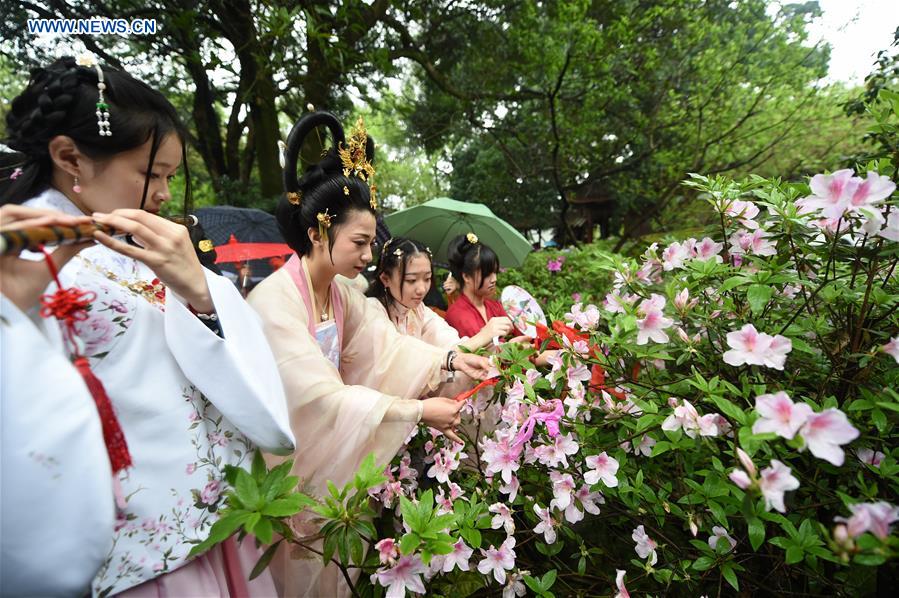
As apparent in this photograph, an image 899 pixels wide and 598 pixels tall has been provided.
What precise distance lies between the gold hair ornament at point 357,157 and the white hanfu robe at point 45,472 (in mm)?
1384

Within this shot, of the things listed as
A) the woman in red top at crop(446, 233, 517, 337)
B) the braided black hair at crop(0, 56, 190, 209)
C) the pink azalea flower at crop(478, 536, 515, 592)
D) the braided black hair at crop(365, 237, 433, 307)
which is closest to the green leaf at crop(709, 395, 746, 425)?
the pink azalea flower at crop(478, 536, 515, 592)

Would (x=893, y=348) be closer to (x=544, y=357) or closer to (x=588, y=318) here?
(x=588, y=318)

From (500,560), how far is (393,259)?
1.95m

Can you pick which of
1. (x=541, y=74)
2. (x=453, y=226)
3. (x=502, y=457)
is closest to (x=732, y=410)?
(x=502, y=457)

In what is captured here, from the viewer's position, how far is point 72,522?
0.71m

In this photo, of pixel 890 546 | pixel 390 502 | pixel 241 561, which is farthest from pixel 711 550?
pixel 241 561

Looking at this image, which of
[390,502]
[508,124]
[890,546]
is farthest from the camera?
[508,124]

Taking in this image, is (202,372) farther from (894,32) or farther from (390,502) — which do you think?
(894,32)

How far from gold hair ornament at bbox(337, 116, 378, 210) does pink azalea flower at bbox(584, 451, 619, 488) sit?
139 cm

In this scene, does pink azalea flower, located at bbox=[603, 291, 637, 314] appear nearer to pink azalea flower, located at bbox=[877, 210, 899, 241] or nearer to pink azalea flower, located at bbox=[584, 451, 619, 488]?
pink azalea flower, located at bbox=[584, 451, 619, 488]

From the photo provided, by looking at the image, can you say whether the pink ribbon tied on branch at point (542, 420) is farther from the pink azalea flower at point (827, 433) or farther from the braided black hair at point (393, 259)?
the braided black hair at point (393, 259)

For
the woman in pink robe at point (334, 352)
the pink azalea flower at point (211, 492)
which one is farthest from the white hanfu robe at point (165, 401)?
the woman in pink robe at point (334, 352)

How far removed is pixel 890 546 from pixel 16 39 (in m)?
8.83

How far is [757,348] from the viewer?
35.6 inches
